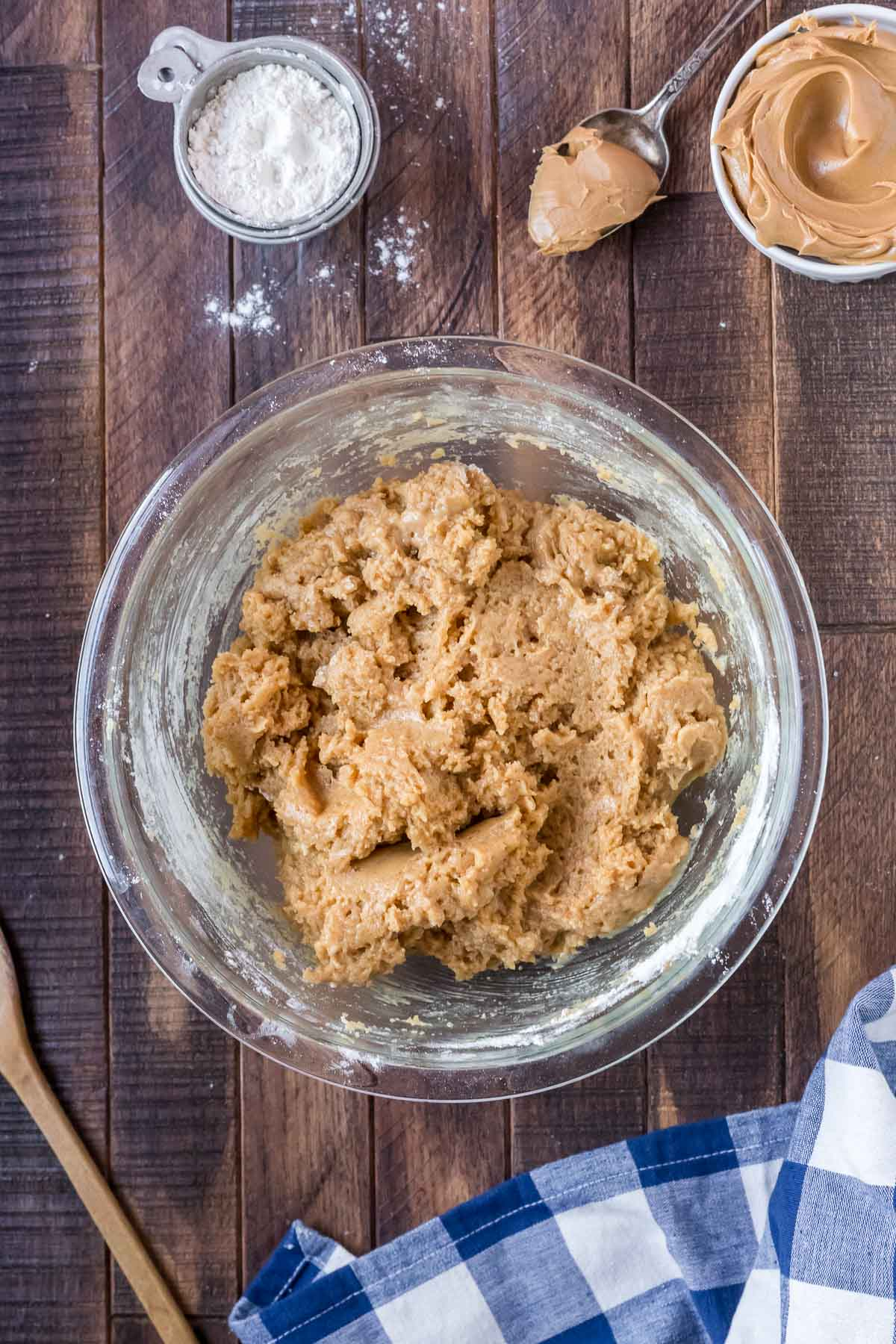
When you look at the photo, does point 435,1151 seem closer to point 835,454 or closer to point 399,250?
point 835,454

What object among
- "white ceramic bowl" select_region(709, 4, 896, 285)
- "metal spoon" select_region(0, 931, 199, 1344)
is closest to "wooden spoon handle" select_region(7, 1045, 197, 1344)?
"metal spoon" select_region(0, 931, 199, 1344)

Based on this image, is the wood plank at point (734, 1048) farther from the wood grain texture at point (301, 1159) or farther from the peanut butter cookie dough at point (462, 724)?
the wood grain texture at point (301, 1159)

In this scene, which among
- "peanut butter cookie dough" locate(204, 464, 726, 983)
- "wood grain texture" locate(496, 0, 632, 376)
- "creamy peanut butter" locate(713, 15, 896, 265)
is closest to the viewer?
"peanut butter cookie dough" locate(204, 464, 726, 983)

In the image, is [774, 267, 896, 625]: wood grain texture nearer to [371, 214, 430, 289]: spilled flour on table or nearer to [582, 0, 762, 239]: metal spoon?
[582, 0, 762, 239]: metal spoon

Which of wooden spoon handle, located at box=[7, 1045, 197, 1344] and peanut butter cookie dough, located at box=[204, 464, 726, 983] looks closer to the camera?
peanut butter cookie dough, located at box=[204, 464, 726, 983]

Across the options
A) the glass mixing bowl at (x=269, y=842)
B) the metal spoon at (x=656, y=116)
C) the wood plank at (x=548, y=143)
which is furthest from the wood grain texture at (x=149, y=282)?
the metal spoon at (x=656, y=116)

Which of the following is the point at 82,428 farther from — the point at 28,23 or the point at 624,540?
the point at 624,540
